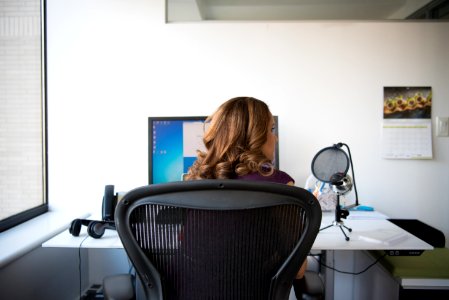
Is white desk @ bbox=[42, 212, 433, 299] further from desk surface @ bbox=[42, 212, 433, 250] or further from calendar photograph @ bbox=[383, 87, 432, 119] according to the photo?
calendar photograph @ bbox=[383, 87, 432, 119]

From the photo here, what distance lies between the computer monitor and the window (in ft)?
2.74

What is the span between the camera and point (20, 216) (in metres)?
1.66

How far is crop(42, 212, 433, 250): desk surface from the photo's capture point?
1.17 meters

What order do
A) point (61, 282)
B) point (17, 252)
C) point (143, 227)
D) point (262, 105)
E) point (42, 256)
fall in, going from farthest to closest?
point (61, 282)
point (42, 256)
point (17, 252)
point (262, 105)
point (143, 227)

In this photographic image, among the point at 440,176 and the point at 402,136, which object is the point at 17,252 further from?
the point at 440,176

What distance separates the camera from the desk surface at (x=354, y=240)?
117 cm

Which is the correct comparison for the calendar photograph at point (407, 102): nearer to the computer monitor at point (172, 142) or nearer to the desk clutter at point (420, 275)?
the desk clutter at point (420, 275)

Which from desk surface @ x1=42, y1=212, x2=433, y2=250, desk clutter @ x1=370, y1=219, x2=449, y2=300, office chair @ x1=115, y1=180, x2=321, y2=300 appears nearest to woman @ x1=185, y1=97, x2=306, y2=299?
office chair @ x1=115, y1=180, x2=321, y2=300

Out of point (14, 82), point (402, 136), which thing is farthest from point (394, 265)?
point (14, 82)

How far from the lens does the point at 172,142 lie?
1601mm

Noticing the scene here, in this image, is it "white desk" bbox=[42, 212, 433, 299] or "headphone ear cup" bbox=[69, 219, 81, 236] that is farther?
"headphone ear cup" bbox=[69, 219, 81, 236]

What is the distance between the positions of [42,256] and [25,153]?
0.65 m

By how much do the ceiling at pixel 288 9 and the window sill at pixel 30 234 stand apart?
1.43m

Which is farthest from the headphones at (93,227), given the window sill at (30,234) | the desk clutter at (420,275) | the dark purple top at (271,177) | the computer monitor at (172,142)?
the desk clutter at (420,275)
